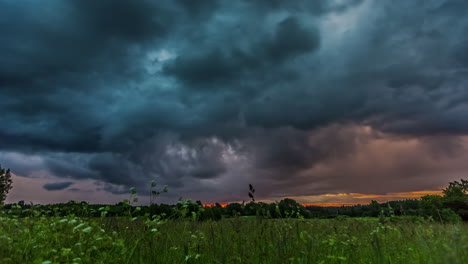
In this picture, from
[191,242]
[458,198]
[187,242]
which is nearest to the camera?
[187,242]

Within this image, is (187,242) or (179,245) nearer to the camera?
(179,245)

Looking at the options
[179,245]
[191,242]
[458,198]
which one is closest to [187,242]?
[179,245]

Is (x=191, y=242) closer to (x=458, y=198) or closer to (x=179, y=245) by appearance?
(x=179, y=245)

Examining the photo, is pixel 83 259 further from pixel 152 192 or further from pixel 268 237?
pixel 268 237

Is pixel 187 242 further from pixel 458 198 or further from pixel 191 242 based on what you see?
pixel 458 198

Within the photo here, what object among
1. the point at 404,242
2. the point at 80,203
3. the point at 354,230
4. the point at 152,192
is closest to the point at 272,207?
the point at 354,230

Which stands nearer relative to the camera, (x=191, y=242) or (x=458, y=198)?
(x=191, y=242)

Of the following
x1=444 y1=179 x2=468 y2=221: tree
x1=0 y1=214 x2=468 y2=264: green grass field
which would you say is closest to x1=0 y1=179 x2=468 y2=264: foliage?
x1=0 y1=214 x2=468 y2=264: green grass field

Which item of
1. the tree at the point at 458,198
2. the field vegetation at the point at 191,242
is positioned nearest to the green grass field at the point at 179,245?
the field vegetation at the point at 191,242

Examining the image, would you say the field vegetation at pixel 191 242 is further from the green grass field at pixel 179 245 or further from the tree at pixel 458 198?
the tree at pixel 458 198

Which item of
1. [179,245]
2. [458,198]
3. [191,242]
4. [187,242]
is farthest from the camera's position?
[458,198]

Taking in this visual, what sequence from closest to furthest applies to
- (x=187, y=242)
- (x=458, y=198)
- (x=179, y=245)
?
(x=179, y=245) < (x=187, y=242) < (x=458, y=198)

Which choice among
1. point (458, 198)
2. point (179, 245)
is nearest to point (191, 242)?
point (179, 245)

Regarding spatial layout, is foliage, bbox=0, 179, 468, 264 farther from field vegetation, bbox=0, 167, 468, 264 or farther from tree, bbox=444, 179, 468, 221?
tree, bbox=444, 179, 468, 221
